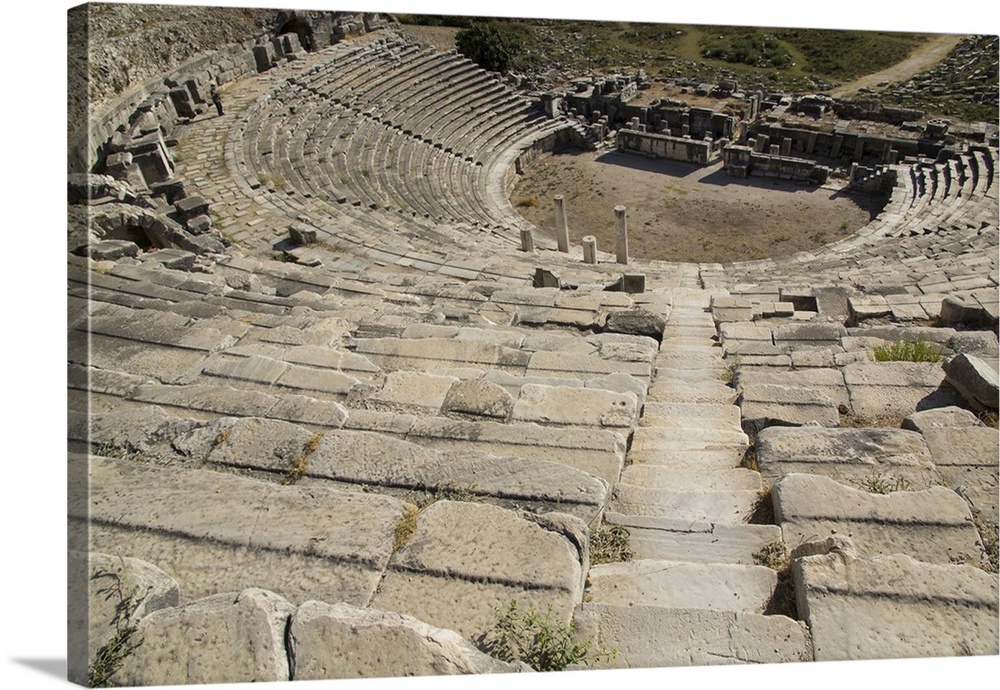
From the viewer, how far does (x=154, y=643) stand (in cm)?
275

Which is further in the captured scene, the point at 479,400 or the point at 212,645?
the point at 479,400

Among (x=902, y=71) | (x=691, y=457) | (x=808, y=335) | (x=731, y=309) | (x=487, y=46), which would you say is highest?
(x=487, y=46)

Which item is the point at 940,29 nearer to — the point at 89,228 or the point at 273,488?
the point at 273,488

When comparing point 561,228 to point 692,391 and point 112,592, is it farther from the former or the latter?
point 112,592

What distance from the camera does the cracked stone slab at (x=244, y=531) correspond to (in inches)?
122

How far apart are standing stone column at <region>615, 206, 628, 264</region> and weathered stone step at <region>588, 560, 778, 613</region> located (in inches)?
528

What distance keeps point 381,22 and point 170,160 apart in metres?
15.4

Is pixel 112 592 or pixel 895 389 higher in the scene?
pixel 112 592

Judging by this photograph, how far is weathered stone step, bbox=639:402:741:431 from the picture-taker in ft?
16.9

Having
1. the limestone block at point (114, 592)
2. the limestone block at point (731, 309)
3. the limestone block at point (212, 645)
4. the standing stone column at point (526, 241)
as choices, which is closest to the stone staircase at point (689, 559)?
the limestone block at point (212, 645)

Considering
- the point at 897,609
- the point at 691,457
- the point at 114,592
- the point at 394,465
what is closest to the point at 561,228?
the point at 691,457

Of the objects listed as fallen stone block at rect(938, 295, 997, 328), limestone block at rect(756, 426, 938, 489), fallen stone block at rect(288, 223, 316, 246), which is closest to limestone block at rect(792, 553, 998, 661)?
limestone block at rect(756, 426, 938, 489)

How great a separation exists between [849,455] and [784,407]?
982 millimetres

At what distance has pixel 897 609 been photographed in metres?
2.97
